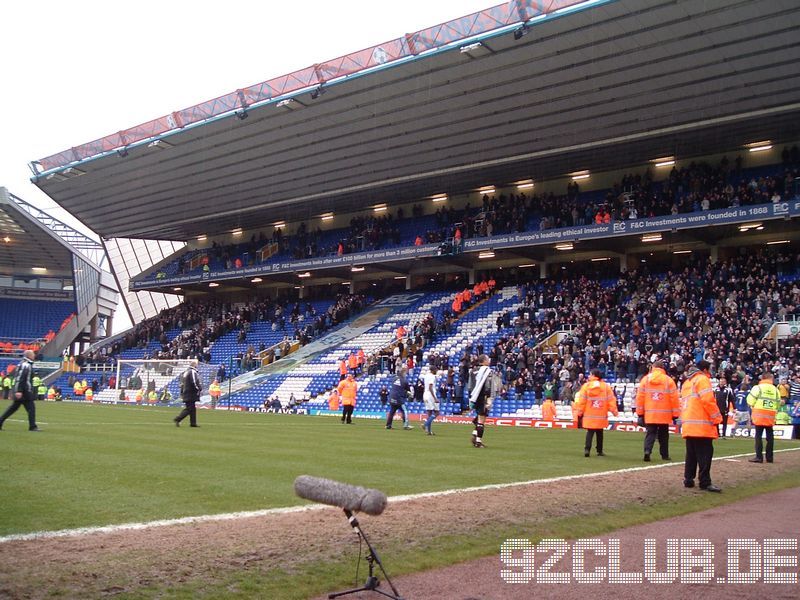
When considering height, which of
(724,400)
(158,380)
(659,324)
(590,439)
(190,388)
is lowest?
(158,380)

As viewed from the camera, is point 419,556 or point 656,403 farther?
point 656,403

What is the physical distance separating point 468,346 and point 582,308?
5.83 meters

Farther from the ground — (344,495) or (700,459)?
(344,495)

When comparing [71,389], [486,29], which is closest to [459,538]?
[486,29]

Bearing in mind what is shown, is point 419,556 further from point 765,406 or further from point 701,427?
point 765,406

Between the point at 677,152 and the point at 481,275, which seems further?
the point at 481,275

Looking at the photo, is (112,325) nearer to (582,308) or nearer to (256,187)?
(256,187)

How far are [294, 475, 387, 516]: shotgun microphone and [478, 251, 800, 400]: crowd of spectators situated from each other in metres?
24.0

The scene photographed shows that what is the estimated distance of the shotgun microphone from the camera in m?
4.66

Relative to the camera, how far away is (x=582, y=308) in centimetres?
3531

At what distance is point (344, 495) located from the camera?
15.5 feet

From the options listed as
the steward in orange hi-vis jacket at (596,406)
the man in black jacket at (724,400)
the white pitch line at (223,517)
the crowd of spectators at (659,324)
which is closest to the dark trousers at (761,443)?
the steward in orange hi-vis jacket at (596,406)

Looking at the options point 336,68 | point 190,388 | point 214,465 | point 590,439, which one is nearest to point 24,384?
point 190,388

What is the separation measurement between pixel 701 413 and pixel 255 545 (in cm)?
693
